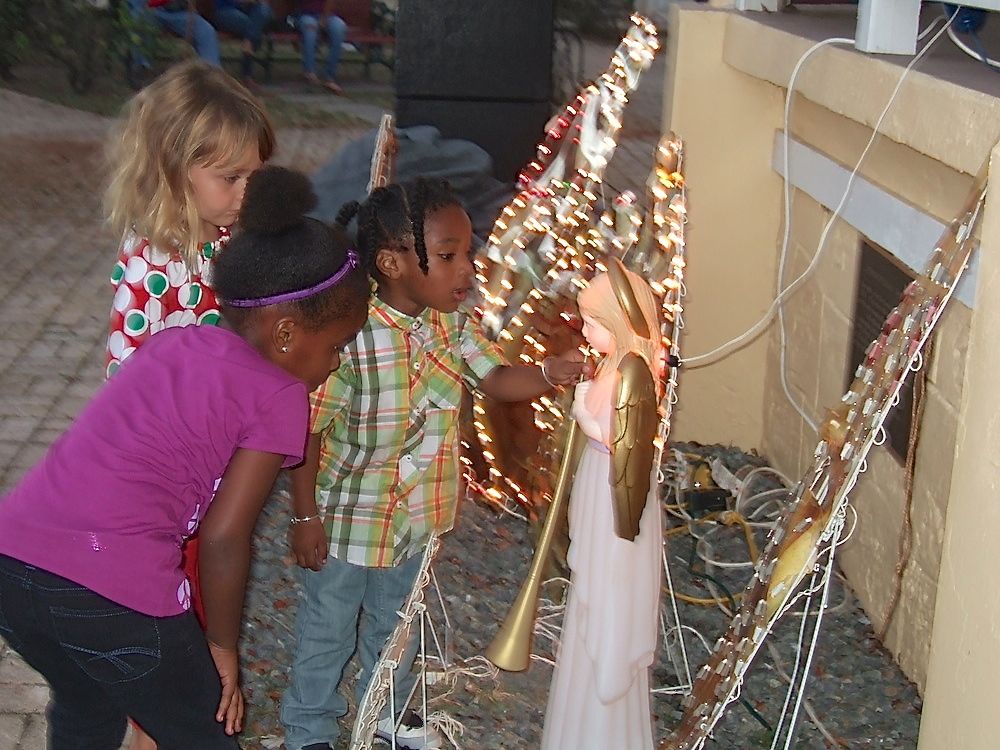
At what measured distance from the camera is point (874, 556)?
158 inches

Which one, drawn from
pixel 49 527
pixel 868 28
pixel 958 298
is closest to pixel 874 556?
pixel 958 298

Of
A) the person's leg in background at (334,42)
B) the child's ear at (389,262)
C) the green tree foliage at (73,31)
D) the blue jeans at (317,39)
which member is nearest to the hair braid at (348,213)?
the child's ear at (389,262)

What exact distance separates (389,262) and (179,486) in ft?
2.35

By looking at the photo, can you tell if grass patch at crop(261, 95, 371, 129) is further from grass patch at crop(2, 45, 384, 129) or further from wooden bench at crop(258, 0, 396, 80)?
wooden bench at crop(258, 0, 396, 80)

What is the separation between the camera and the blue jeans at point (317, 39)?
1519cm

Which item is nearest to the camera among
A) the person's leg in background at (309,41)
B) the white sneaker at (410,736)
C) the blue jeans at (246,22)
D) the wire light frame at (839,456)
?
the wire light frame at (839,456)

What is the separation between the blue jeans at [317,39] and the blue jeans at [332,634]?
513 inches

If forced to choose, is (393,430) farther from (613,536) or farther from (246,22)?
(246,22)

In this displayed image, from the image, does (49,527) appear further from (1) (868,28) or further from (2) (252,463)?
(1) (868,28)

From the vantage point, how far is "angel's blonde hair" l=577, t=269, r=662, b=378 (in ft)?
8.12

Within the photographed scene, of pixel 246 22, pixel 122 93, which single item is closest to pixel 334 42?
pixel 246 22

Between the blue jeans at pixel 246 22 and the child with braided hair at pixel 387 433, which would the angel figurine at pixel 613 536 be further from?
the blue jeans at pixel 246 22

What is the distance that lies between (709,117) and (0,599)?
3326mm

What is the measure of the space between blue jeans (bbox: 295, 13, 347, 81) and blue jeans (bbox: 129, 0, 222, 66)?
1.11m
